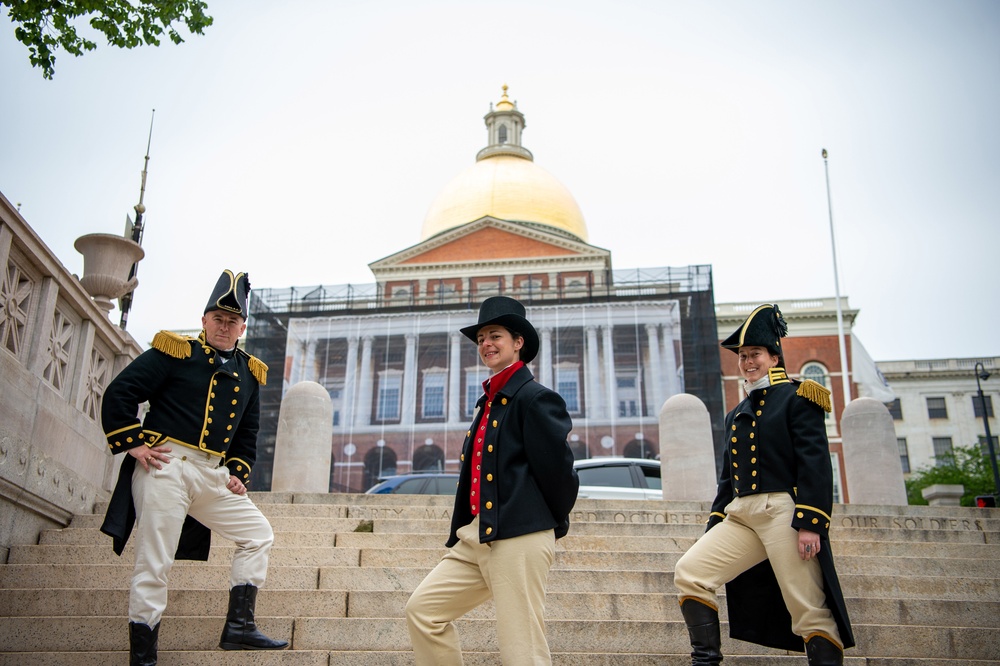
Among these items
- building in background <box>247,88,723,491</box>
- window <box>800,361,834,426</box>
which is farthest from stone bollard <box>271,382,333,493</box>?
window <box>800,361,834,426</box>

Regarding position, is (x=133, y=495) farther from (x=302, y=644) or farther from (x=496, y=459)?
(x=496, y=459)

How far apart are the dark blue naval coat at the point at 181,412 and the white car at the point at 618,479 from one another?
858cm

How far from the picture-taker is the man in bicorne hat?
5.08 meters

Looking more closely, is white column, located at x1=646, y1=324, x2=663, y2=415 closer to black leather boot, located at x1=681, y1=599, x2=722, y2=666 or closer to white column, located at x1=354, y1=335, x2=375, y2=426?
white column, located at x1=354, y1=335, x2=375, y2=426

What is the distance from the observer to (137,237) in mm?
14195

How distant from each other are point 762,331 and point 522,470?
1834 mm

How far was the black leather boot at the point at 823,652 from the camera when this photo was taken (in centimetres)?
464

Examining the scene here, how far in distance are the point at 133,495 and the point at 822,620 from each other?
12.5ft

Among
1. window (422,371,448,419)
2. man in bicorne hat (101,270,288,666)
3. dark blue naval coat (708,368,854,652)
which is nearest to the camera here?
dark blue naval coat (708,368,854,652)

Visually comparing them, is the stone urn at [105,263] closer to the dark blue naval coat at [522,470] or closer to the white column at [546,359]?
the dark blue naval coat at [522,470]

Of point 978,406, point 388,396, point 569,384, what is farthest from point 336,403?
point 978,406

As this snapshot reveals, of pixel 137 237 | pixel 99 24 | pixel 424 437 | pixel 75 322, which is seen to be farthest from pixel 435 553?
pixel 424 437

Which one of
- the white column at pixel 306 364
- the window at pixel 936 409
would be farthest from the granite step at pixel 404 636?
the window at pixel 936 409

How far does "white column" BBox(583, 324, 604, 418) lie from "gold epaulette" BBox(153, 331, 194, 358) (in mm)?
38874
